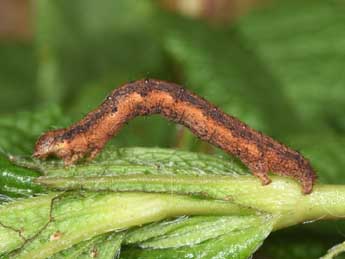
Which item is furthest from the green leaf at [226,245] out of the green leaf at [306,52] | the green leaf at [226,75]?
the green leaf at [306,52]

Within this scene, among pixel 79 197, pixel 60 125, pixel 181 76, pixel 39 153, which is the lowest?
pixel 79 197

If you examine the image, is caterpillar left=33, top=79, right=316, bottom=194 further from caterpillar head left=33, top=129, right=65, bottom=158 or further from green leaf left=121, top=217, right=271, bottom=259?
green leaf left=121, top=217, right=271, bottom=259

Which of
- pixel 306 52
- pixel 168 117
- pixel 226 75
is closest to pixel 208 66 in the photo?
pixel 226 75

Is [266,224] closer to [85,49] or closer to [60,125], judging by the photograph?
[60,125]

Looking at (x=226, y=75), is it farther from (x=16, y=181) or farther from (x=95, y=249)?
(x=95, y=249)

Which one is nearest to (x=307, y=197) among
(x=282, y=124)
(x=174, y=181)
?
Result: (x=174, y=181)

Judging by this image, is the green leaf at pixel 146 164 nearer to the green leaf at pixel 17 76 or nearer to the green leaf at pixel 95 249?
the green leaf at pixel 95 249

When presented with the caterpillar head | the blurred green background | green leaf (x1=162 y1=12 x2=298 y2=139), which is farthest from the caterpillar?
green leaf (x1=162 y1=12 x2=298 y2=139)
